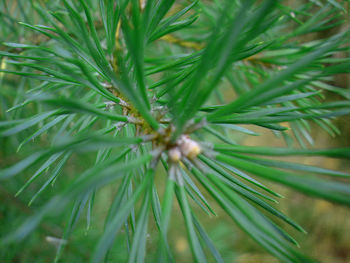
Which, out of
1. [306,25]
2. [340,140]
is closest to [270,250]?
[306,25]

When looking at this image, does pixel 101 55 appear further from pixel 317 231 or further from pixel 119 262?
pixel 317 231

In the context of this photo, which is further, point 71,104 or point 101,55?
point 101,55

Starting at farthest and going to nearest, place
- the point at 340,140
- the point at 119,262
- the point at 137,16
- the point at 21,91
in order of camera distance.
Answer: the point at 340,140 < the point at 119,262 < the point at 21,91 < the point at 137,16

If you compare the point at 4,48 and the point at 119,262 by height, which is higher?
the point at 4,48

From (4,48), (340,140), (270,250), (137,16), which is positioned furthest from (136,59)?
(340,140)

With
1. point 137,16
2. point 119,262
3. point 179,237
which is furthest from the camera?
point 179,237

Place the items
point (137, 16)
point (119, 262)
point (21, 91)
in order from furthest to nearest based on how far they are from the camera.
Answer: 1. point (119, 262)
2. point (21, 91)
3. point (137, 16)

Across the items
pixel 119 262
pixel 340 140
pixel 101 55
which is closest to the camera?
pixel 101 55

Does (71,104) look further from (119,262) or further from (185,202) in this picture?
(119,262)

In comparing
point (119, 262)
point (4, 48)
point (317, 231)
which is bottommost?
point (317, 231)
